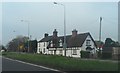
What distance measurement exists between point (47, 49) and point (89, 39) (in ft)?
91.7

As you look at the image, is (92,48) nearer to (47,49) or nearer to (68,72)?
(47,49)

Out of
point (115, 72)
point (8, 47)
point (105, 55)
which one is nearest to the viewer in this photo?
point (115, 72)

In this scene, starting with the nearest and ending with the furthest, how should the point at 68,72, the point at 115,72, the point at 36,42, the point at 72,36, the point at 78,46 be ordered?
the point at 115,72 → the point at 68,72 → the point at 78,46 → the point at 72,36 → the point at 36,42

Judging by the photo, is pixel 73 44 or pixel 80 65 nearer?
pixel 80 65

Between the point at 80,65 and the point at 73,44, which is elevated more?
the point at 73,44

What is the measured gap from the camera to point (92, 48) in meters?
88.5

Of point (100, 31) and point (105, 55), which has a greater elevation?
point (100, 31)

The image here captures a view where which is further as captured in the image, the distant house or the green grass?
the distant house

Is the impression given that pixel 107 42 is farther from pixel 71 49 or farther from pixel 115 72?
pixel 115 72

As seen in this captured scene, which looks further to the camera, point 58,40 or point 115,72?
point 58,40

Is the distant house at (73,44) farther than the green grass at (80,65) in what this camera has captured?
Yes

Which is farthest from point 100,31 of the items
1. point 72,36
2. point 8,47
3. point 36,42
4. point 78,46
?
point 8,47

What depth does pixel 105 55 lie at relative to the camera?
6631cm

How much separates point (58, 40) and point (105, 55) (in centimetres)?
4213
